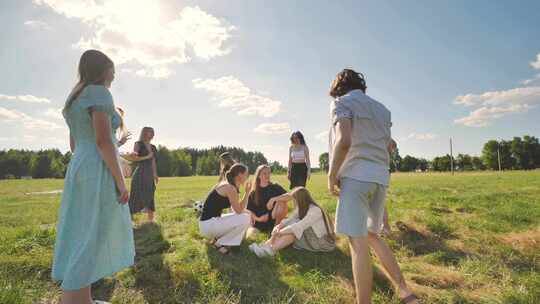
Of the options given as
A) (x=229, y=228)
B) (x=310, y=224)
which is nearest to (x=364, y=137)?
(x=310, y=224)

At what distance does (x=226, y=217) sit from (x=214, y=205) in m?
0.33

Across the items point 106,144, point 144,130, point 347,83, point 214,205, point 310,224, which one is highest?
point 144,130

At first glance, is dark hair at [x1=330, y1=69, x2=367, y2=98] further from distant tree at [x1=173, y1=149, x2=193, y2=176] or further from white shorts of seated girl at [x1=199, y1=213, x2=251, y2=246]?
distant tree at [x1=173, y1=149, x2=193, y2=176]

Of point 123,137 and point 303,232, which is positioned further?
point 303,232

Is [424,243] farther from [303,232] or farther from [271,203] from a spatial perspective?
[271,203]

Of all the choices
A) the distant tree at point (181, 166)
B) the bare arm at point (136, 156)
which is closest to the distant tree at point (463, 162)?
the distant tree at point (181, 166)

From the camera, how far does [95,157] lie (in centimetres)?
279

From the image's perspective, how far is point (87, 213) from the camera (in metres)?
2.71

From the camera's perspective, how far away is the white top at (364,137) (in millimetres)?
3066

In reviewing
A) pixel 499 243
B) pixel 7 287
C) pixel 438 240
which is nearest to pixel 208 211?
pixel 7 287

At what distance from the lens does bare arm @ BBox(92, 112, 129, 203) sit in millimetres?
2736

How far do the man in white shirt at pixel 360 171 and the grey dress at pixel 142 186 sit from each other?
→ 559 cm

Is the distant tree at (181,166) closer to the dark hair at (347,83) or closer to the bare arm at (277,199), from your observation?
the bare arm at (277,199)

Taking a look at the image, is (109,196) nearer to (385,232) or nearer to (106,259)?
(106,259)
